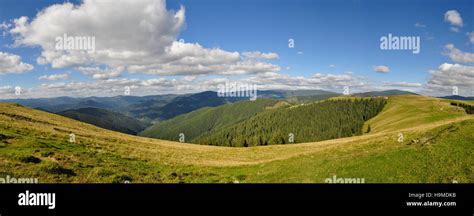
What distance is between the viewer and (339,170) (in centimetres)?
2705
